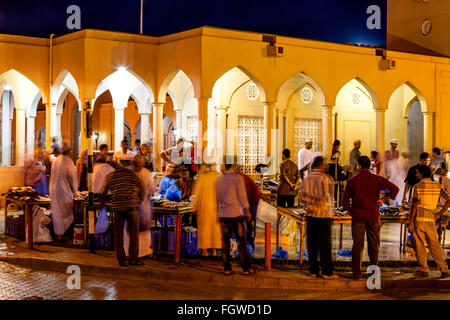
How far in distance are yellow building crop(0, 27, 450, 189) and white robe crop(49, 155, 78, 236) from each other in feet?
8.45

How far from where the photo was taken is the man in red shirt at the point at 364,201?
8156mm

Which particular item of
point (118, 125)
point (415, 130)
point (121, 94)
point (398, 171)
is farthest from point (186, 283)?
point (415, 130)

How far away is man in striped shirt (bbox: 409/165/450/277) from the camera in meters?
8.57

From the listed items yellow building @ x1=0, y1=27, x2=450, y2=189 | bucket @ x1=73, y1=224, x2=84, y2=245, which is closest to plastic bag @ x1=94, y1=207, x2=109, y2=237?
bucket @ x1=73, y1=224, x2=84, y2=245

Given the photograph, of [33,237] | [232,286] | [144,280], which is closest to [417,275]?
[232,286]

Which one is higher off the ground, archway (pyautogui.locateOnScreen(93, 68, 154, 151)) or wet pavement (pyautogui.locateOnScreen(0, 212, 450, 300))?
archway (pyautogui.locateOnScreen(93, 68, 154, 151))

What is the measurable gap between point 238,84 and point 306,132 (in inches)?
A: 136

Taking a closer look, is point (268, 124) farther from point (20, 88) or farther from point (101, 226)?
point (20, 88)

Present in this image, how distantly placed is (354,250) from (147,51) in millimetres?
10326

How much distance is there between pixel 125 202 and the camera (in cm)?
883

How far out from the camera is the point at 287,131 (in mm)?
19922

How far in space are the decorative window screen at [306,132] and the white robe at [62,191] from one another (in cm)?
1052

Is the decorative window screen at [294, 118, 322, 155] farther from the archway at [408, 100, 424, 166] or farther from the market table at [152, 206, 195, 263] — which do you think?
the market table at [152, 206, 195, 263]

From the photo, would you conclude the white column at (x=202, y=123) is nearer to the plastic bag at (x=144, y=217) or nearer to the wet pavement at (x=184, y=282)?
the plastic bag at (x=144, y=217)
